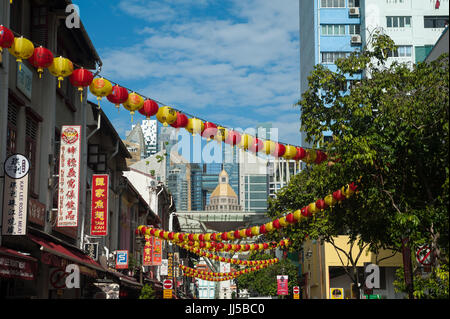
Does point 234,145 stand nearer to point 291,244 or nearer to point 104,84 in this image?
point 104,84

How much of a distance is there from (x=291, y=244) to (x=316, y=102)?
51.5ft

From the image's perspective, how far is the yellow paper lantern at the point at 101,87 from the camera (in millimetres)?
13578

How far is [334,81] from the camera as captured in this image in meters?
17.7

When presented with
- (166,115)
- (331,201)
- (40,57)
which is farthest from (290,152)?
(40,57)

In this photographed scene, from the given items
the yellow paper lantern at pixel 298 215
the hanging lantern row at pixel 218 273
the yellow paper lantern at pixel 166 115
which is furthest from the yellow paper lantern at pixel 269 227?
the hanging lantern row at pixel 218 273

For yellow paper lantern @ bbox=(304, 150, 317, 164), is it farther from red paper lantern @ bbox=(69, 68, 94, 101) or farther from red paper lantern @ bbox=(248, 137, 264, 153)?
red paper lantern @ bbox=(69, 68, 94, 101)

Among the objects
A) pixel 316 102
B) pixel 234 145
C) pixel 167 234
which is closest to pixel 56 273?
pixel 234 145

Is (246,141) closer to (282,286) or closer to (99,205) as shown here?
(99,205)

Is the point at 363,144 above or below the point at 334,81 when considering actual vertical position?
below

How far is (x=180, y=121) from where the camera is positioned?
14617 mm

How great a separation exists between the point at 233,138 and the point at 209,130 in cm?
68

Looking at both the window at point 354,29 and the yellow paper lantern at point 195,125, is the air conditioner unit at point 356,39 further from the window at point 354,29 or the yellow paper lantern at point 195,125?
the yellow paper lantern at point 195,125

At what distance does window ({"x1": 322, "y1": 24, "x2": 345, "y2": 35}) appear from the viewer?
243 feet
